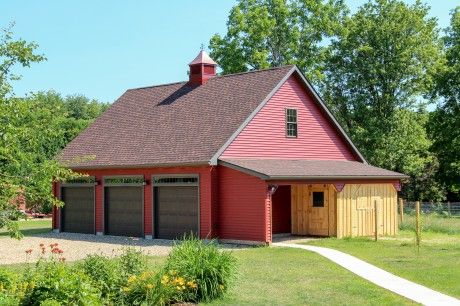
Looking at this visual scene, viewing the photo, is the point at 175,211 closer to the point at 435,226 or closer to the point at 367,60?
the point at 435,226

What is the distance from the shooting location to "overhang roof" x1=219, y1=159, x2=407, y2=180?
26.1m

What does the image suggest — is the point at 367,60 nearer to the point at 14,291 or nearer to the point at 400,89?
the point at 400,89

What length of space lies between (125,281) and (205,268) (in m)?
1.67

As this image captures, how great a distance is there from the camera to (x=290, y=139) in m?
31.0

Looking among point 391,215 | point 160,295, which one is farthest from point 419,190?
point 160,295

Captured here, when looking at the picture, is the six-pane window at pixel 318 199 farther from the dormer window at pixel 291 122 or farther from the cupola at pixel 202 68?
the cupola at pixel 202 68

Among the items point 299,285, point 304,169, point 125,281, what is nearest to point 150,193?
point 304,169

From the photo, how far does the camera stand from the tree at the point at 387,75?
51.0 metres

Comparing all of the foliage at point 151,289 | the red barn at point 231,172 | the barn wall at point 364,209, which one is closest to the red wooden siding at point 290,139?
the red barn at point 231,172

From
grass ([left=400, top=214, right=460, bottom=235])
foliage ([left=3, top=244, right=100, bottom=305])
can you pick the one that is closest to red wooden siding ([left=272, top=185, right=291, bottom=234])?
grass ([left=400, top=214, right=460, bottom=235])

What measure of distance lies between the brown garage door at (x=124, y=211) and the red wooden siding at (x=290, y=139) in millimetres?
5148

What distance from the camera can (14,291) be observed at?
40.2 feet

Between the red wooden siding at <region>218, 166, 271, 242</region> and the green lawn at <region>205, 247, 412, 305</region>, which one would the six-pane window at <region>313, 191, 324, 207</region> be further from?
the green lawn at <region>205, 247, 412, 305</region>

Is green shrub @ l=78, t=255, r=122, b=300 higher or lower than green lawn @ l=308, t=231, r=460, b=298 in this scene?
higher
